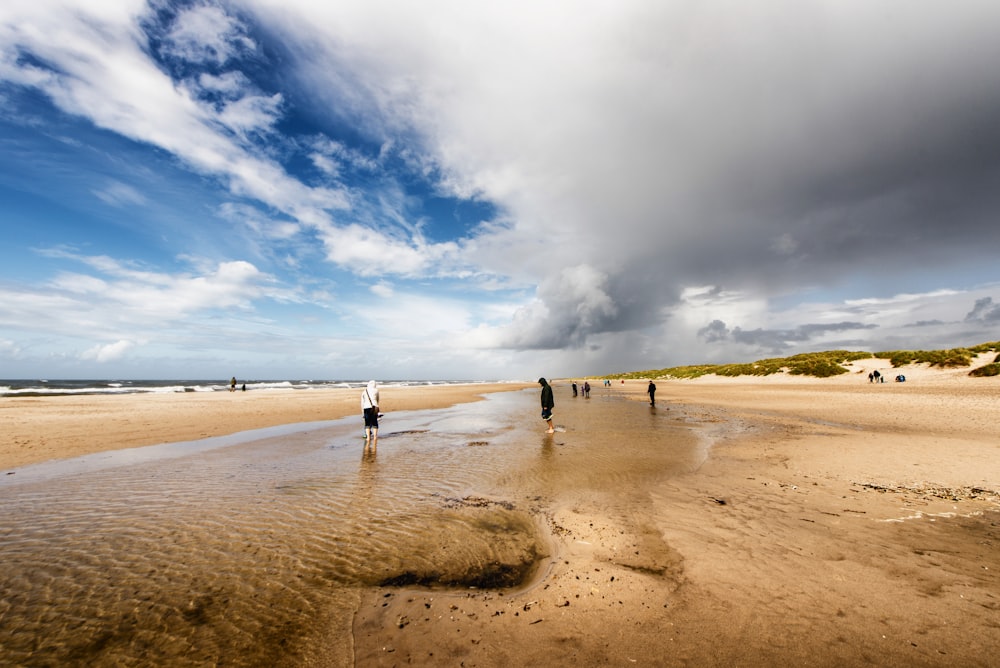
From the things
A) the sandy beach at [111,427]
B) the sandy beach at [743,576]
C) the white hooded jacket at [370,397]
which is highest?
the white hooded jacket at [370,397]

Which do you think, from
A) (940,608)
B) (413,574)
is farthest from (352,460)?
(940,608)

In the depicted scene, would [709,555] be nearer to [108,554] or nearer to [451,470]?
[451,470]

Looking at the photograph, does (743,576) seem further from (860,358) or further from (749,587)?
(860,358)

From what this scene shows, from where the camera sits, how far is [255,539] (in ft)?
22.3

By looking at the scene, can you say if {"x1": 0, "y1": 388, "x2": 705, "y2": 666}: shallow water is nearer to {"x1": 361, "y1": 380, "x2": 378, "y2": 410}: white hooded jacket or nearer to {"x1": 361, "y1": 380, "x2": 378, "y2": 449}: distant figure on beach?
{"x1": 361, "y1": 380, "x2": 378, "y2": 449}: distant figure on beach

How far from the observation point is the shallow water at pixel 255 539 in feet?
14.1

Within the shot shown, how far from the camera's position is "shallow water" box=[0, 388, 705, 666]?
4309mm

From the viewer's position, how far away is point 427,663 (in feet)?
12.5

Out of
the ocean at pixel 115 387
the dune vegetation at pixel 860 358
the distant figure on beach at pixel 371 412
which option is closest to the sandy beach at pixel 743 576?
the distant figure on beach at pixel 371 412

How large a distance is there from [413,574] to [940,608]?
643 cm

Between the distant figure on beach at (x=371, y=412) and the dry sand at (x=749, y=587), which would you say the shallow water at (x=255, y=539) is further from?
the distant figure on beach at (x=371, y=412)

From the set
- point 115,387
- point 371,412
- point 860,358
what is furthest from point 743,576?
point 115,387

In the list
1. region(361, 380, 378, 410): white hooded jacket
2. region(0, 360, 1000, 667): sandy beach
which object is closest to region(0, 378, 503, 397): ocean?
region(361, 380, 378, 410): white hooded jacket

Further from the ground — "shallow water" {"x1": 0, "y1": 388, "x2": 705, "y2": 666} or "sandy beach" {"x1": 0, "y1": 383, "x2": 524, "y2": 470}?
"sandy beach" {"x1": 0, "y1": 383, "x2": 524, "y2": 470}
